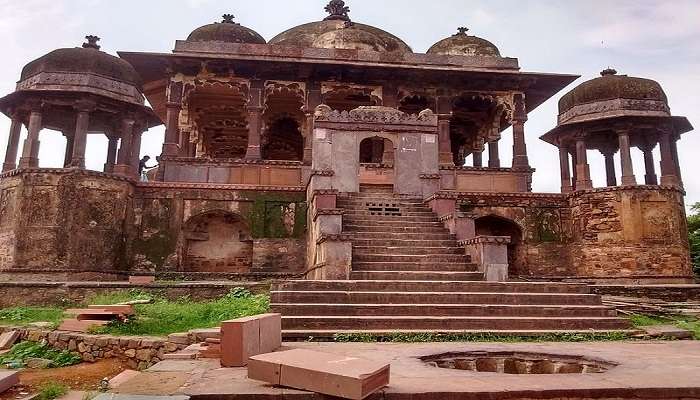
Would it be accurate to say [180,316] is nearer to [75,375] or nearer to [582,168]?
[75,375]

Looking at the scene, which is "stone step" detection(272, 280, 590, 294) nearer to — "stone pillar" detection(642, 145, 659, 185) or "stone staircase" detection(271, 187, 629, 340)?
"stone staircase" detection(271, 187, 629, 340)

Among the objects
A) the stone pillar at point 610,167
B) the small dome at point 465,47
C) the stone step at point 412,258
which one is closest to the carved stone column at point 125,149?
the stone step at point 412,258

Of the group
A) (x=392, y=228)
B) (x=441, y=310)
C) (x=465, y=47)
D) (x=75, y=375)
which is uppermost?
(x=465, y=47)

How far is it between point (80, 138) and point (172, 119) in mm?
3146

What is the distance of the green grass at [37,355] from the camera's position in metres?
7.52

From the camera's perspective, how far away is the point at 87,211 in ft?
46.2

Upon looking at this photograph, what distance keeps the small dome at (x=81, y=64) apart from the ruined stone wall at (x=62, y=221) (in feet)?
11.5

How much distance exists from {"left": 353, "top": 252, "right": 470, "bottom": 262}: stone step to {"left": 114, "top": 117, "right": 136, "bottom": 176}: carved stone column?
9157mm

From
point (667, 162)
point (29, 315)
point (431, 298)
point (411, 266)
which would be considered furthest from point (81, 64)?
point (667, 162)

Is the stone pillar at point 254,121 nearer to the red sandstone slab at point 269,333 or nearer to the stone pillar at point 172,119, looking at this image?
the stone pillar at point 172,119

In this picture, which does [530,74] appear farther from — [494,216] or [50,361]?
[50,361]

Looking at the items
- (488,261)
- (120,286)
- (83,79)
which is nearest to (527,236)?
(488,261)

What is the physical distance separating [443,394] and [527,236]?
1378 centimetres

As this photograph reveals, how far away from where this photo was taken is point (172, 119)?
56.4 feet
